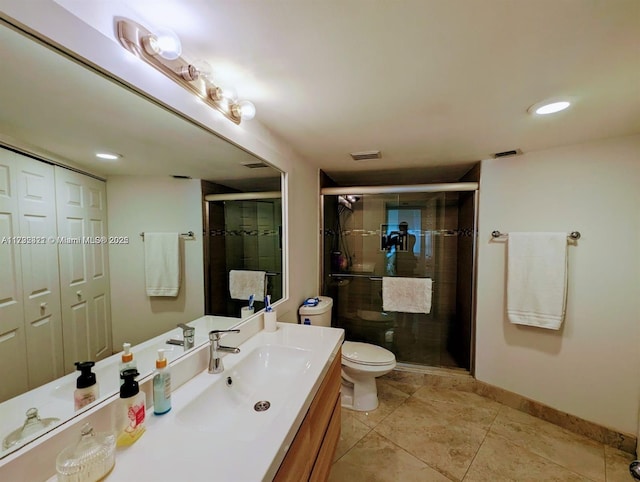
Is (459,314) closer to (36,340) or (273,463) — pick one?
(273,463)

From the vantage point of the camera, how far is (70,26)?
63 cm

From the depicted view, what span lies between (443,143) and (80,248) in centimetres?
214

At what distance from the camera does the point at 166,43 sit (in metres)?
0.80

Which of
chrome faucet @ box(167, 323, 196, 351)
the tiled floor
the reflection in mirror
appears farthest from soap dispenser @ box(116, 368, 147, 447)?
the tiled floor

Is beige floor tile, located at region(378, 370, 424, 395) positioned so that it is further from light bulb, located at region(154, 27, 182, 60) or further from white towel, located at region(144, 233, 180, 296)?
light bulb, located at region(154, 27, 182, 60)

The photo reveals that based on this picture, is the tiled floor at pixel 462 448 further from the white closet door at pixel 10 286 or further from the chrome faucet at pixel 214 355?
the white closet door at pixel 10 286

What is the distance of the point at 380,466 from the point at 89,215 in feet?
6.62

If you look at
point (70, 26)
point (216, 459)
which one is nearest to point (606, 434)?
point (216, 459)

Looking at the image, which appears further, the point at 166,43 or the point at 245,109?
the point at 245,109

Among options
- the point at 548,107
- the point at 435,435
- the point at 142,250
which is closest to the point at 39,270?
the point at 142,250

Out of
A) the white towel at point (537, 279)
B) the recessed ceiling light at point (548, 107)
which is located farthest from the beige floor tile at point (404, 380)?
the recessed ceiling light at point (548, 107)

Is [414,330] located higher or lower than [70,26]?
lower

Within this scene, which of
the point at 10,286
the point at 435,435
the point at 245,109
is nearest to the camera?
the point at 10,286

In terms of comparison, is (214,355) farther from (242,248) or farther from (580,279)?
(580,279)
